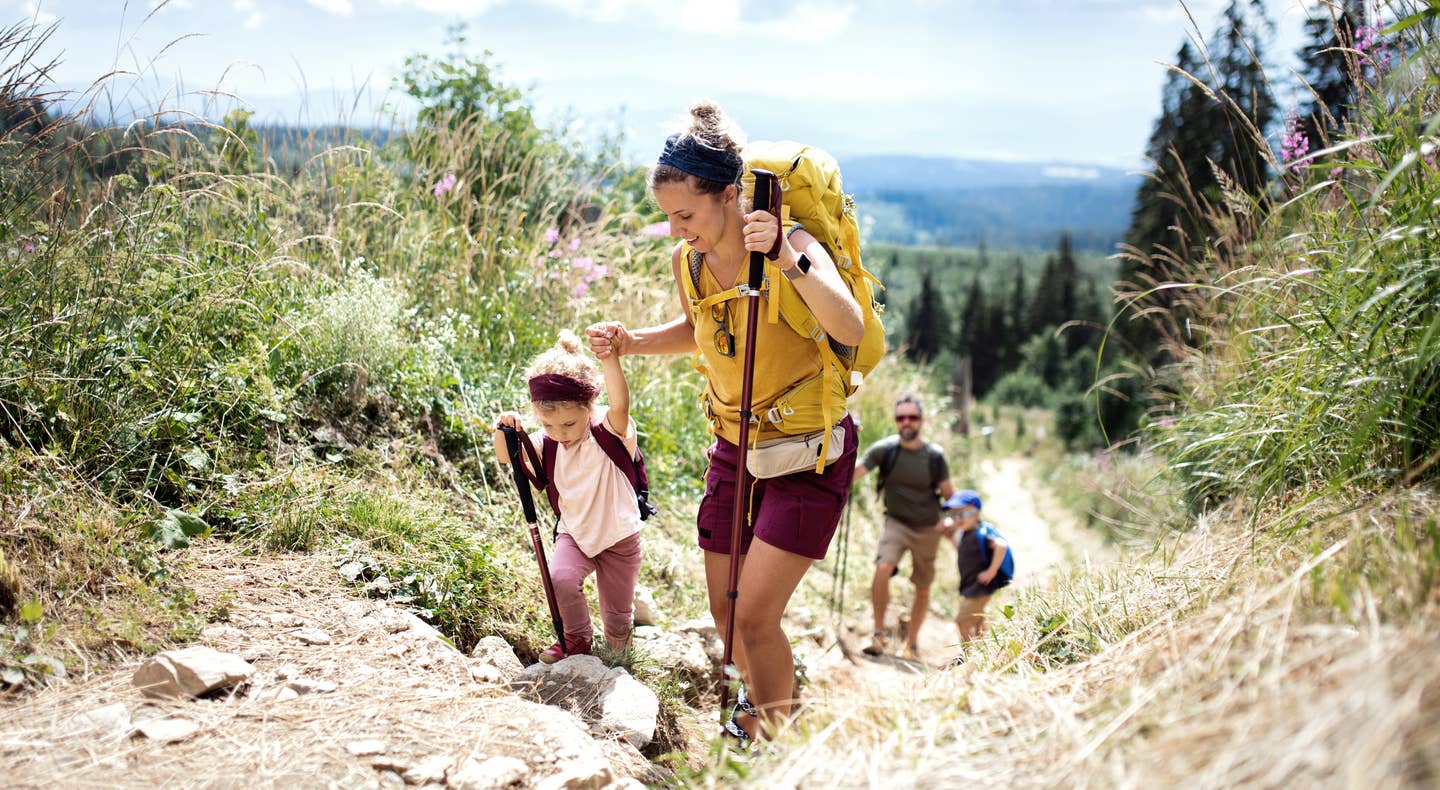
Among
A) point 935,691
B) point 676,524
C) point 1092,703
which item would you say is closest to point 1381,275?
point 1092,703

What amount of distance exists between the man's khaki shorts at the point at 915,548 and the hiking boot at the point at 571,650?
3618 mm

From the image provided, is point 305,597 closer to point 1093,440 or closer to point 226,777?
point 226,777

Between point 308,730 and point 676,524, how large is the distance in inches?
129

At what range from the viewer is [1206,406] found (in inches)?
185

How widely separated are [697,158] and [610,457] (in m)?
1.32

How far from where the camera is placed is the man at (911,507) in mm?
6734

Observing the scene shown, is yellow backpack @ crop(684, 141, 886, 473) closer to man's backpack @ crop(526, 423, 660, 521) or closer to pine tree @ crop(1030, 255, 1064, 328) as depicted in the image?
man's backpack @ crop(526, 423, 660, 521)

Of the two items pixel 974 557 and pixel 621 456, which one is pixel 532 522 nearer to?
pixel 621 456

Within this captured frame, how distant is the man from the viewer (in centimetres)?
673

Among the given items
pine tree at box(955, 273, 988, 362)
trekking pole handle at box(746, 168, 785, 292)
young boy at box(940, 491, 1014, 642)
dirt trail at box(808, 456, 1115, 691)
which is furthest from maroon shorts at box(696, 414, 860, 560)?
pine tree at box(955, 273, 988, 362)

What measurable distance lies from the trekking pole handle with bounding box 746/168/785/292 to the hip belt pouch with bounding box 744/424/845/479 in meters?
0.50

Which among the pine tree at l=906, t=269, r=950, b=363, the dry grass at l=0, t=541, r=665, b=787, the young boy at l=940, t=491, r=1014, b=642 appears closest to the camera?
the dry grass at l=0, t=541, r=665, b=787

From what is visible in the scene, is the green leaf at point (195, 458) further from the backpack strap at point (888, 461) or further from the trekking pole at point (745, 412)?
the backpack strap at point (888, 461)

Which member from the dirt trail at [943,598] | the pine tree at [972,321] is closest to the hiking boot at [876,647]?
the dirt trail at [943,598]
